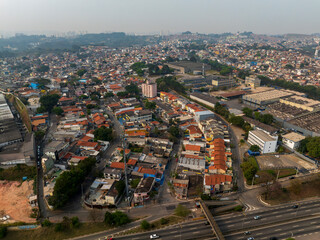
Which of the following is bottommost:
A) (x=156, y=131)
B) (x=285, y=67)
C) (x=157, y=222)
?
(x=157, y=222)

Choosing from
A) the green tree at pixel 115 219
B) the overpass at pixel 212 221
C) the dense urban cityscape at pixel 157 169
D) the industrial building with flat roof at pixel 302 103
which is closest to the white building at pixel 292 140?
the dense urban cityscape at pixel 157 169

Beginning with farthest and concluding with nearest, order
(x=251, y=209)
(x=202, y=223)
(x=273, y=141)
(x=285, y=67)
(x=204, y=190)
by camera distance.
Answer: (x=285, y=67)
(x=273, y=141)
(x=204, y=190)
(x=251, y=209)
(x=202, y=223)

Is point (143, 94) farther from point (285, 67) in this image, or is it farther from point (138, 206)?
point (285, 67)

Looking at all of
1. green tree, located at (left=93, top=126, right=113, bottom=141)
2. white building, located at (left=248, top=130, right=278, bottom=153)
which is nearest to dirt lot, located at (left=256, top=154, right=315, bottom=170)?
white building, located at (left=248, top=130, right=278, bottom=153)

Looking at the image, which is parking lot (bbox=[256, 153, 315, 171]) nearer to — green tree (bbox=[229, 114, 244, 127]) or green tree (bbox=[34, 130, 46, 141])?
green tree (bbox=[229, 114, 244, 127])

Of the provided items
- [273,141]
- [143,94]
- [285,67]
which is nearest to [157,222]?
[273,141]

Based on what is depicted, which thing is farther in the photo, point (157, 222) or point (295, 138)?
point (295, 138)
